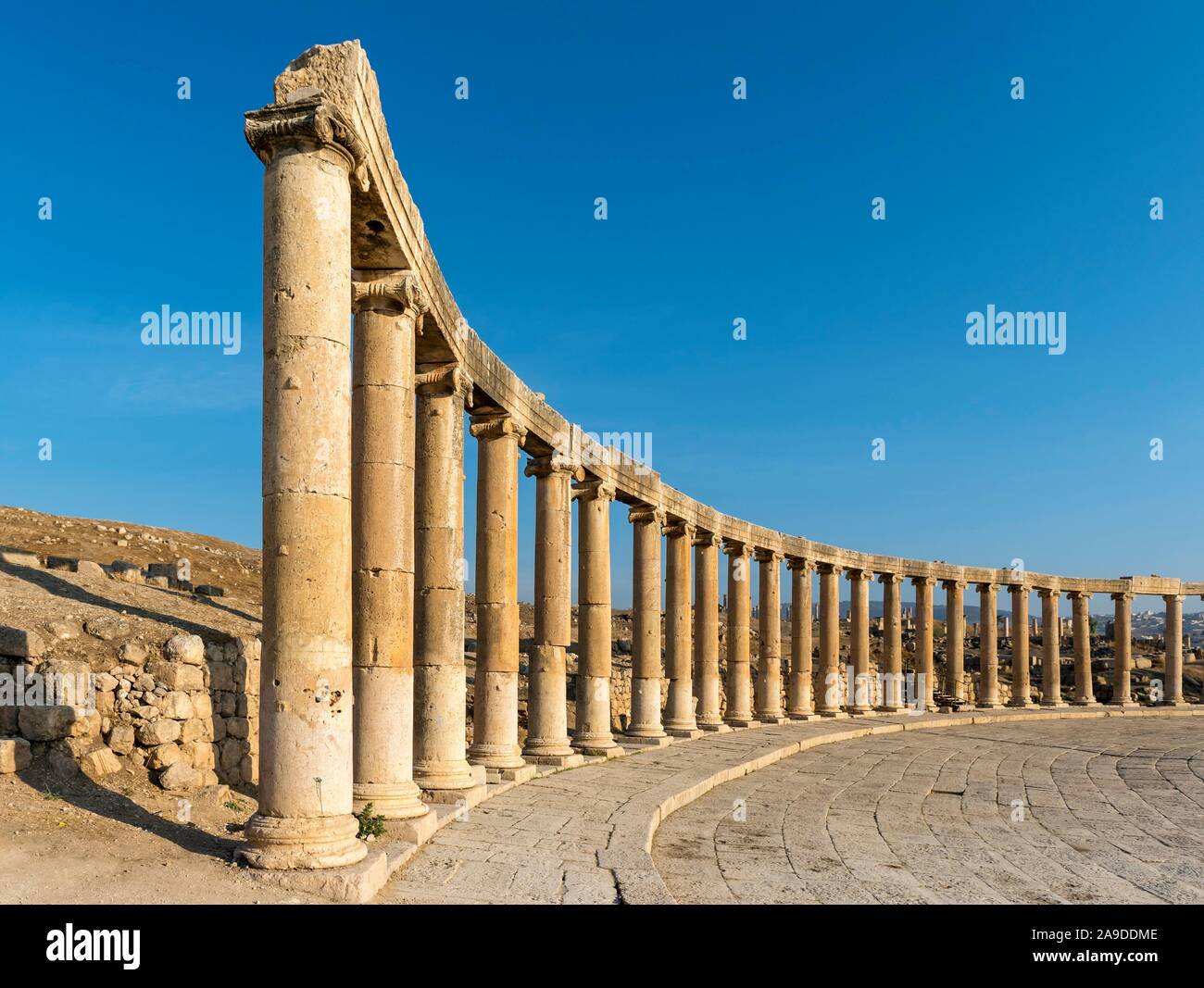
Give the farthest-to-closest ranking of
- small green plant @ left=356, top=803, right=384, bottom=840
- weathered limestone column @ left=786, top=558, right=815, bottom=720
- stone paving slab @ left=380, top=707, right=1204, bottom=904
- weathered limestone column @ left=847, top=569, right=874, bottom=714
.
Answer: weathered limestone column @ left=847, top=569, right=874, bottom=714 < weathered limestone column @ left=786, top=558, right=815, bottom=720 < small green plant @ left=356, top=803, right=384, bottom=840 < stone paving slab @ left=380, top=707, right=1204, bottom=904

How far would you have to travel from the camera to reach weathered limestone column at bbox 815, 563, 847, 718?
3956cm

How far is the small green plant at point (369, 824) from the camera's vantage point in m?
12.0

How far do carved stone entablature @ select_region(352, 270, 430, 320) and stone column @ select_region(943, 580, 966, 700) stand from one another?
3726cm

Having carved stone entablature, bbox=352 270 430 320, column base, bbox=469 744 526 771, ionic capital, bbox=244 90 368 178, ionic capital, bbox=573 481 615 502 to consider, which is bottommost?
column base, bbox=469 744 526 771

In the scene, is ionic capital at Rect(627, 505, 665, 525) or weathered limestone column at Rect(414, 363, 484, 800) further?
ionic capital at Rect(627, 505, 665, 525)

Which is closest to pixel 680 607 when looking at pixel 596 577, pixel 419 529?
pixel 596 577

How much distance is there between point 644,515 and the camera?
2906cm

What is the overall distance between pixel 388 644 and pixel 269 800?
3.69m

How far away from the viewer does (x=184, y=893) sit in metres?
9.03

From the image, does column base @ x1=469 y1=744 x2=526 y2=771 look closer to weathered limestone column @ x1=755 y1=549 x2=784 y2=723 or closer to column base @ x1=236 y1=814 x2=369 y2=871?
column base @ x1=236 y1=814 x2=369 y2=871

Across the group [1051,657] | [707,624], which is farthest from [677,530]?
[1051,657]

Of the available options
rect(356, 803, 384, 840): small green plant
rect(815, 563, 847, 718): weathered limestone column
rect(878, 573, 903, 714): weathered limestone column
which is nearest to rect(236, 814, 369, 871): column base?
rect(356, 803, 384, 840): small green plant
